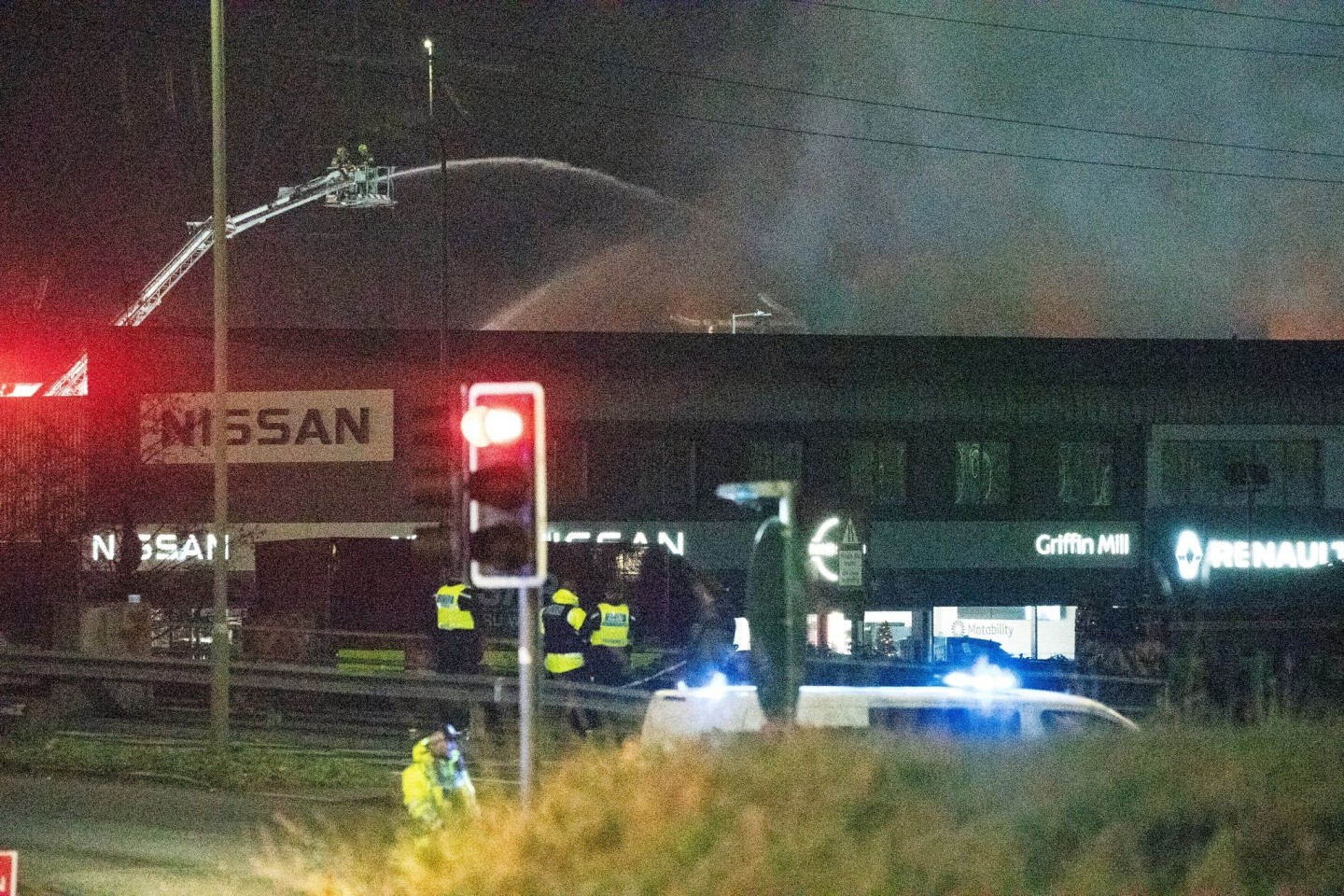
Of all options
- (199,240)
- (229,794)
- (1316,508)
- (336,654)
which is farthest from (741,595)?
(199,240)

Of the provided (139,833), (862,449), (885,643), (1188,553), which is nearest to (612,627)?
(139,833)

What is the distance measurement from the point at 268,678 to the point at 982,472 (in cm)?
2261

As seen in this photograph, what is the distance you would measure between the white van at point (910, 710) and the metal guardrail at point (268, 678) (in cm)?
769

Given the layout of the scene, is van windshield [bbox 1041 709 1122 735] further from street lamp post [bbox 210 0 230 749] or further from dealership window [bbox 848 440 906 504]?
dealership window [bbox 848 440 906 504]

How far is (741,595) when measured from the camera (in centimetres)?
3856

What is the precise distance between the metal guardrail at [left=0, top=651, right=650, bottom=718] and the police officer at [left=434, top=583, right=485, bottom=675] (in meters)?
0.48

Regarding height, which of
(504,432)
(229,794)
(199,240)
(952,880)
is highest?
(199,240)

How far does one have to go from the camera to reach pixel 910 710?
1195cm

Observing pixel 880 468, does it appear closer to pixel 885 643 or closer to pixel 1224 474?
pixel 885 643

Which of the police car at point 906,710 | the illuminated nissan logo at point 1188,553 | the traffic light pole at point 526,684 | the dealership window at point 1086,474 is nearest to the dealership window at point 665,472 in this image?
the dealership window at point 1086,474

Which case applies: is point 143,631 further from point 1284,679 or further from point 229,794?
point 1284,679

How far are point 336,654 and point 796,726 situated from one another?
20759 millimetres

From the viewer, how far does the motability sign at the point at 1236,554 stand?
4053 cm

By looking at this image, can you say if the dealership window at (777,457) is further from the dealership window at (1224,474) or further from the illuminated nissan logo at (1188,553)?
the illuminated nissan logo at (1188,553)
